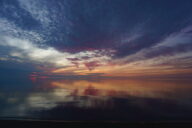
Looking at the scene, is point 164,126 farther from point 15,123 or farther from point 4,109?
point 4,109

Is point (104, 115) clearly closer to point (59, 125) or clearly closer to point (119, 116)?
point (119, 116)

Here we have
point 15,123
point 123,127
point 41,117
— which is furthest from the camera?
point 41,117

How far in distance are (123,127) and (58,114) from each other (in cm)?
592

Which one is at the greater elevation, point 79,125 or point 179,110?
point 79,125

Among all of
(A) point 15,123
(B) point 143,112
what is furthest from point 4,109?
(B) point 143,112

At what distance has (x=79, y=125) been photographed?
5863 mm

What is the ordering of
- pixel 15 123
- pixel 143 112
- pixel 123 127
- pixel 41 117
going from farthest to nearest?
pixel 143 112 < pixel 41 117 < pixel 15 123 < pixel 123 127

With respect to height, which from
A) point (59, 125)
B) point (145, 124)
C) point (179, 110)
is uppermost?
point (59, 125)

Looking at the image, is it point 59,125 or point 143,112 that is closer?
point 59,125

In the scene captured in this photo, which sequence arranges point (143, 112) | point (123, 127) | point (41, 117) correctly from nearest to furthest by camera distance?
1. point (123, 127)
2. point (41, 117)
3. point (143, 112)

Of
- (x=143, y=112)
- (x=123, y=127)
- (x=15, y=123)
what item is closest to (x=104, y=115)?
(x=123, y=127)

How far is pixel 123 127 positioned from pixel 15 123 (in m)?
6.59

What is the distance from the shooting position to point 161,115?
8.62 meters

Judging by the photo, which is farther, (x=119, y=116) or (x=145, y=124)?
(x=119, y=116)
